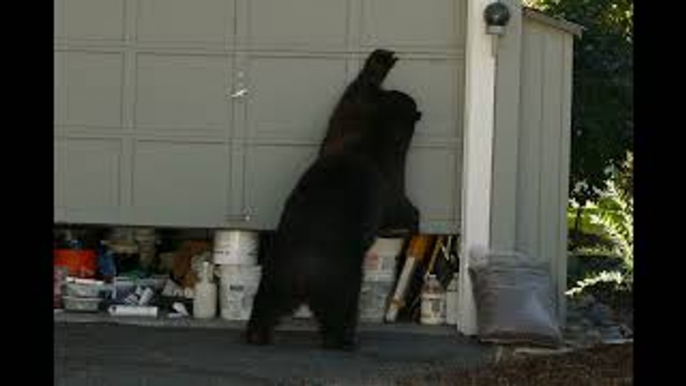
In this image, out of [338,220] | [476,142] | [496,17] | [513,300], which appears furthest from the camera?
[476,142]

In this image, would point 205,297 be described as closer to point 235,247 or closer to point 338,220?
point 235,247

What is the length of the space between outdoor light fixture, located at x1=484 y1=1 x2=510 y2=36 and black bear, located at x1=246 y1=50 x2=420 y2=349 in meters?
0.75

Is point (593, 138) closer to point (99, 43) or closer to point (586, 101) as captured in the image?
point (586, 101)

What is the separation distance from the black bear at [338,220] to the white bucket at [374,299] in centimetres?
68

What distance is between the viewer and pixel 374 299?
847cm

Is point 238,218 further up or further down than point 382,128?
further down

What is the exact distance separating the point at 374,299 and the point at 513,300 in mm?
1114

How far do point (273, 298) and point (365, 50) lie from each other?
2001 mm

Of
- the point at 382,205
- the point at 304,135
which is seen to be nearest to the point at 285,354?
the point at 382,205

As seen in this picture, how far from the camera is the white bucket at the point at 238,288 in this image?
8.34m

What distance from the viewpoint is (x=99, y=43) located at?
27.8ft

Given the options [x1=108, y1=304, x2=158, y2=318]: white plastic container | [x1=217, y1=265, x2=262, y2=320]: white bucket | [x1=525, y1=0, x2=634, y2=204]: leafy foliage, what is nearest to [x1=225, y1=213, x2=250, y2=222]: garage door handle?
A: [x1=217, y1=265, x2=262, y2=320]: white bucket

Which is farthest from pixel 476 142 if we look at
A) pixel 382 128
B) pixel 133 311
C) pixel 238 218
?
pixel 133 311

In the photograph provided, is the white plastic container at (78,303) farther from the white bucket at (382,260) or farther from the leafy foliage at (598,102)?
the leafy foliage at (598,102)
